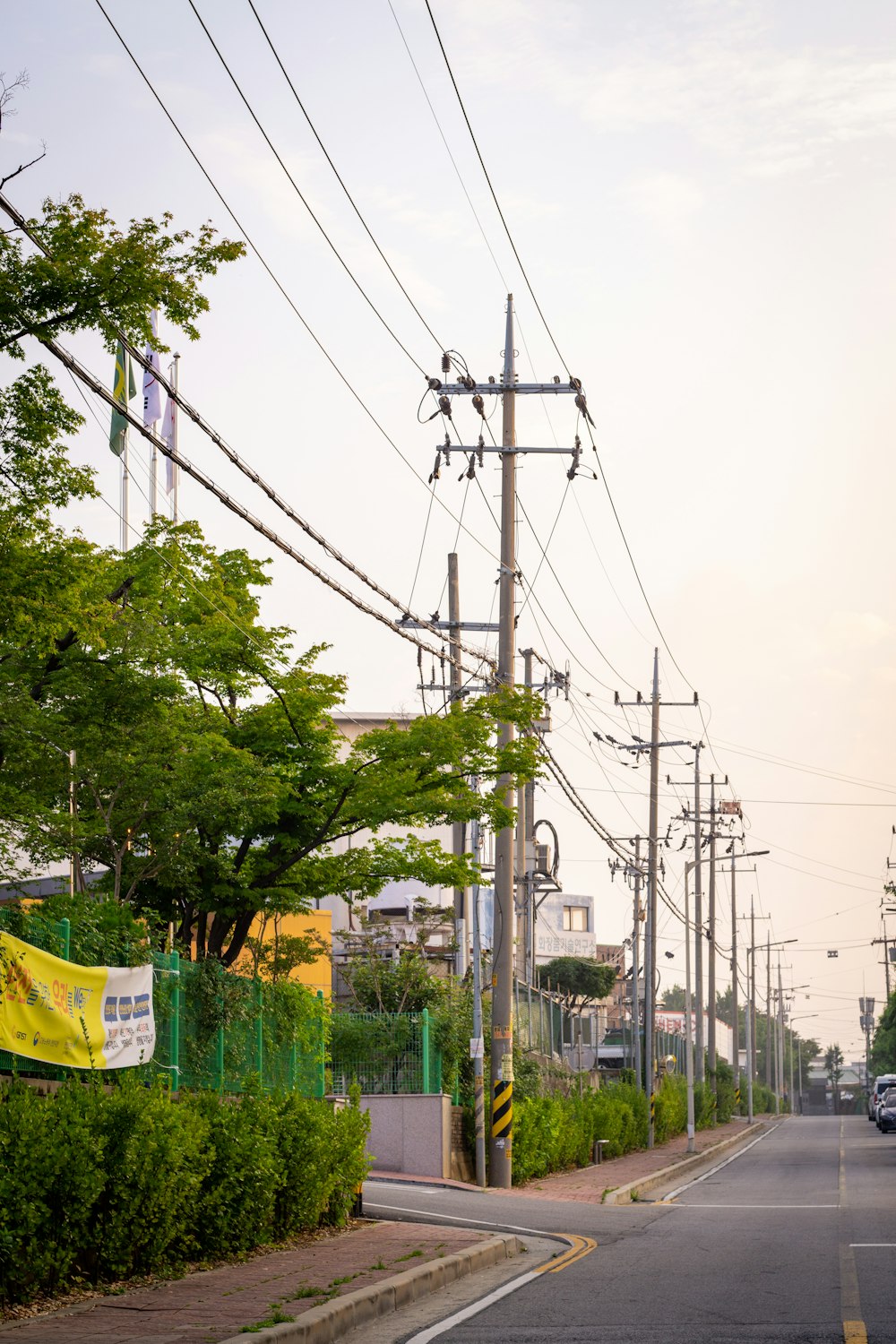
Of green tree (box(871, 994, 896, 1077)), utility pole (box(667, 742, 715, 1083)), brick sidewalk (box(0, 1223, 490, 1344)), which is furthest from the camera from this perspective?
green tree (box(871, 994, 896, 1077))

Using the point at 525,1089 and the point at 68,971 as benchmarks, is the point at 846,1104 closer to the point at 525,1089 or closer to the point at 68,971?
the point at 525,1089

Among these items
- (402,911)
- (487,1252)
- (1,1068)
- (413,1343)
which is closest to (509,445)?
(487,1252)

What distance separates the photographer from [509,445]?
27.4 m

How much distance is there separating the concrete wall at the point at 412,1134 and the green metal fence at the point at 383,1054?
1.24 feet

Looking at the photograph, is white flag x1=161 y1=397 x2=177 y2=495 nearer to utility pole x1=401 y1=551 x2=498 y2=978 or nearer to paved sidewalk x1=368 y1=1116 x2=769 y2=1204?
utility pole x1=401 y1=551 x2=498 y2=978

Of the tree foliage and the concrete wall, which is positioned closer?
the tree foliage

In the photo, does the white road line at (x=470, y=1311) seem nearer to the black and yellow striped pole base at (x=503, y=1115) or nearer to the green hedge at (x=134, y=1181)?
the green hedge at (x=134, y=1181)

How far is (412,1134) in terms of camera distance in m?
28.0

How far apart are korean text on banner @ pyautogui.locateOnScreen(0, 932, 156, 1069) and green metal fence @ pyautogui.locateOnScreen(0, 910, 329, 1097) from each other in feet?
0.65

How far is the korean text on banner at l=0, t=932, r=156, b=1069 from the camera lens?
12.1 meters

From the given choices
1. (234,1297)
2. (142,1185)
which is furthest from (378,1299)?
(142,1185)

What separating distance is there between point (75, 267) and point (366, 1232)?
1111cm

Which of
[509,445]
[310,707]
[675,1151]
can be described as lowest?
[675,1151]

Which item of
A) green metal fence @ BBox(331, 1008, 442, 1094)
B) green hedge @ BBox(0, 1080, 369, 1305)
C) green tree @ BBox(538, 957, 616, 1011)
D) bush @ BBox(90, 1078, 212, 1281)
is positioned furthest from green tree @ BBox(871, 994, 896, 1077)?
bush @ BBox(90, 1078, 212, 1281)
